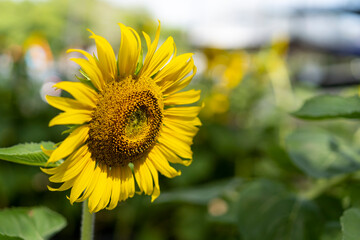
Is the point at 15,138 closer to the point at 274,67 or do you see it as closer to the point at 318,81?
the point at 274,67

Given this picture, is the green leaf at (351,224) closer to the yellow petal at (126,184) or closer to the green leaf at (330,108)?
the green leaf at (330,108)

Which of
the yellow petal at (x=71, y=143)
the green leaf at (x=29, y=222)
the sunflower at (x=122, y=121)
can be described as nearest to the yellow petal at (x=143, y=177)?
the sunflower at (x=122, y=121)

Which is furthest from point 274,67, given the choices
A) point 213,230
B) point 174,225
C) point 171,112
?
point 171,112

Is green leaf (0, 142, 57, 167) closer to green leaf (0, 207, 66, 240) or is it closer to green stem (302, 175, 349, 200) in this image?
green leaf (0, 207, 66, 240)

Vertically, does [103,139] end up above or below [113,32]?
below

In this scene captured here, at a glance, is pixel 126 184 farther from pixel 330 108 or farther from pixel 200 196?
pixel 200 196

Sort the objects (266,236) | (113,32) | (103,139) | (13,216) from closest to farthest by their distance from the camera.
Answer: (103,139), (13,216), (266,236), (113,32)
